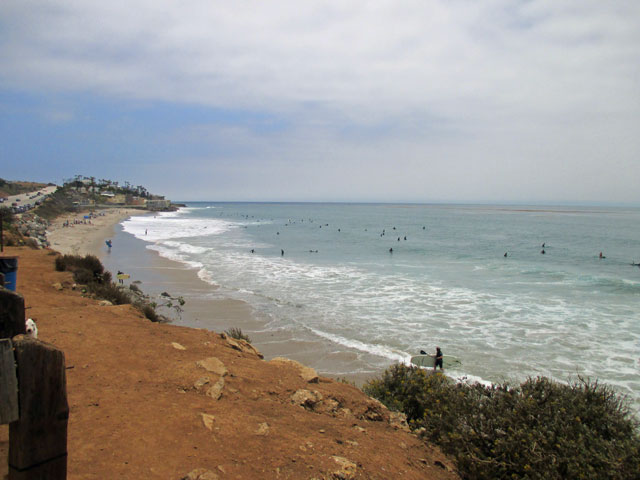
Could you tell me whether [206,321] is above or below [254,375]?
below

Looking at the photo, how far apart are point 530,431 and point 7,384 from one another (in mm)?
5145

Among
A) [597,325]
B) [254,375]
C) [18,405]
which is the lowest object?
[597,325]

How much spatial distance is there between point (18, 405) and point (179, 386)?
3.94 m

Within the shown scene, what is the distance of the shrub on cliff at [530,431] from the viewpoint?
4.13 meters

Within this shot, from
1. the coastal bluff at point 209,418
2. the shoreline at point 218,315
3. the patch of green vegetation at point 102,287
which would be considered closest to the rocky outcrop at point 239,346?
the coastal bluff at point 209,418

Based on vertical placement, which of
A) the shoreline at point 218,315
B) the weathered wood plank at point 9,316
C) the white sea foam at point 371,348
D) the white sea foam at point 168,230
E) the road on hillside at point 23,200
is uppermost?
the road on hillside at point 23,200

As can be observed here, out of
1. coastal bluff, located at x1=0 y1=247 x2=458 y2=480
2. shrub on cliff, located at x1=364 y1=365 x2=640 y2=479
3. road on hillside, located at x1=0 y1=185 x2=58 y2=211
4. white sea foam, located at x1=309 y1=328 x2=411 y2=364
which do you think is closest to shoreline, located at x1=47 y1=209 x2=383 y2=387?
white sea foam, located at x1=309 y1=328 x2=411 y2=364

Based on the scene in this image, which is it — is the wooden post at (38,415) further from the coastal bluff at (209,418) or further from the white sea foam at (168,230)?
the white sea foam at (168,230)

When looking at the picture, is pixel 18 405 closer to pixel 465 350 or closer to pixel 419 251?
pixel 465 350

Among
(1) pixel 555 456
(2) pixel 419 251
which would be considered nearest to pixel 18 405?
(1) pixel 555 456

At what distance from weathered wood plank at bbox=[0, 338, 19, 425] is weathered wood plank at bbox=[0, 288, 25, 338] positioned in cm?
23

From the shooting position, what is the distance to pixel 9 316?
1.92m

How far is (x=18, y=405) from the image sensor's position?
177cm

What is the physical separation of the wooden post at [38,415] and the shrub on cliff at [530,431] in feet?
14.3
